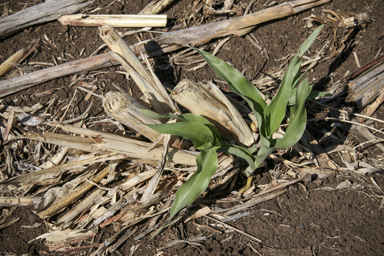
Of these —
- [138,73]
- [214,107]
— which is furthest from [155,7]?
[214,107]

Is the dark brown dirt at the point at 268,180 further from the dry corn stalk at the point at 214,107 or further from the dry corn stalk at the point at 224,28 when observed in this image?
the dry corn stalk at the point at 214,107

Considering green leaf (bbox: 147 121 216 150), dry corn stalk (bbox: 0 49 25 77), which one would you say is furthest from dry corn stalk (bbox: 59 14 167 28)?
green leaf (bbox: 147 121 216 150)

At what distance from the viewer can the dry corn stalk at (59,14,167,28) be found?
245 centimetres

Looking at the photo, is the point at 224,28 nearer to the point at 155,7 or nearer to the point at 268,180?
the point at 155,7

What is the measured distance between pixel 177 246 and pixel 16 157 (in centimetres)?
155

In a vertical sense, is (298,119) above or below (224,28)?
below

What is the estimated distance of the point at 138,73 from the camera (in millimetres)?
1909

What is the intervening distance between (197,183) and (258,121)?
50 cm

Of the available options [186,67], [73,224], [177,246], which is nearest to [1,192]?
[73,224]

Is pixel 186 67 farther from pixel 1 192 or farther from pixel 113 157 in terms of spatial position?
pixel 1 192

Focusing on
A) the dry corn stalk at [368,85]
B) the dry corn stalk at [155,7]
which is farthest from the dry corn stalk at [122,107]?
the dry corn stalk at [368,85]

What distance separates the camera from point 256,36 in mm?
2447

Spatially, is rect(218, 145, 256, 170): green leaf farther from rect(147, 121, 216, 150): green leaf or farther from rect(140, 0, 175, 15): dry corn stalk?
rect(140, 0, 175, 15): dry corn stalk

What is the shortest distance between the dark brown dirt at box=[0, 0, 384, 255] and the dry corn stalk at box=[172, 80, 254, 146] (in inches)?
15.5
